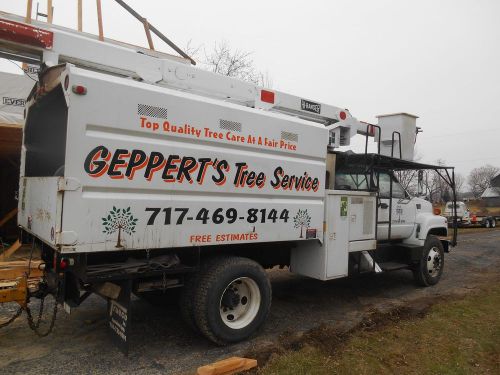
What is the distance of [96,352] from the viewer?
13.3ft

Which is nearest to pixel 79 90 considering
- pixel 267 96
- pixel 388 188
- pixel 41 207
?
pixel 41 207

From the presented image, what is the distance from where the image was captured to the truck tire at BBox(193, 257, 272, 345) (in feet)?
13.3

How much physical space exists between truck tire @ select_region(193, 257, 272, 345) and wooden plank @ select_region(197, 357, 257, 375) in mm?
532

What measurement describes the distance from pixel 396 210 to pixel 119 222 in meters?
5.11

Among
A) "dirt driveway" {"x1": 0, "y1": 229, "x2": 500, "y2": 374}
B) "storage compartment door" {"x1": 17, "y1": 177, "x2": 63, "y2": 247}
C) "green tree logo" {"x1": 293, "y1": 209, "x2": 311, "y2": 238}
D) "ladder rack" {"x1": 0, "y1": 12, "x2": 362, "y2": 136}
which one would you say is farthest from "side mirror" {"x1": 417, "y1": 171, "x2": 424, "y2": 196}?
"storage compartment door" {"x1": 17, "y1": 177, "x2": 63, "y2": 247}

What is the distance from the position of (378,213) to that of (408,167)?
1384mm

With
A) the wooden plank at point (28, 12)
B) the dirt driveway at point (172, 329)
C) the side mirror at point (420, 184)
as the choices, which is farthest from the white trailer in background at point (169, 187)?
the side mirror at point (420, 184)

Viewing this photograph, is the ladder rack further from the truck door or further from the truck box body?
the truck door

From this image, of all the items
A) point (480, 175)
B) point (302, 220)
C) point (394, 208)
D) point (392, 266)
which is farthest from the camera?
point (480, 175)

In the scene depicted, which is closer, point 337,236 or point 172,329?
point 172,329

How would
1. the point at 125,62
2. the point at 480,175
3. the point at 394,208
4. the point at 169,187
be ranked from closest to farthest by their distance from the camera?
the point at 169,187 → the point at 125,62 → the point at 394,208 → the point at 480,175

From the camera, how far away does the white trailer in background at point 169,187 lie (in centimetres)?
340

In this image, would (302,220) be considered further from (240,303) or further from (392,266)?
(392,266)

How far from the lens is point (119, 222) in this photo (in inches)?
138
